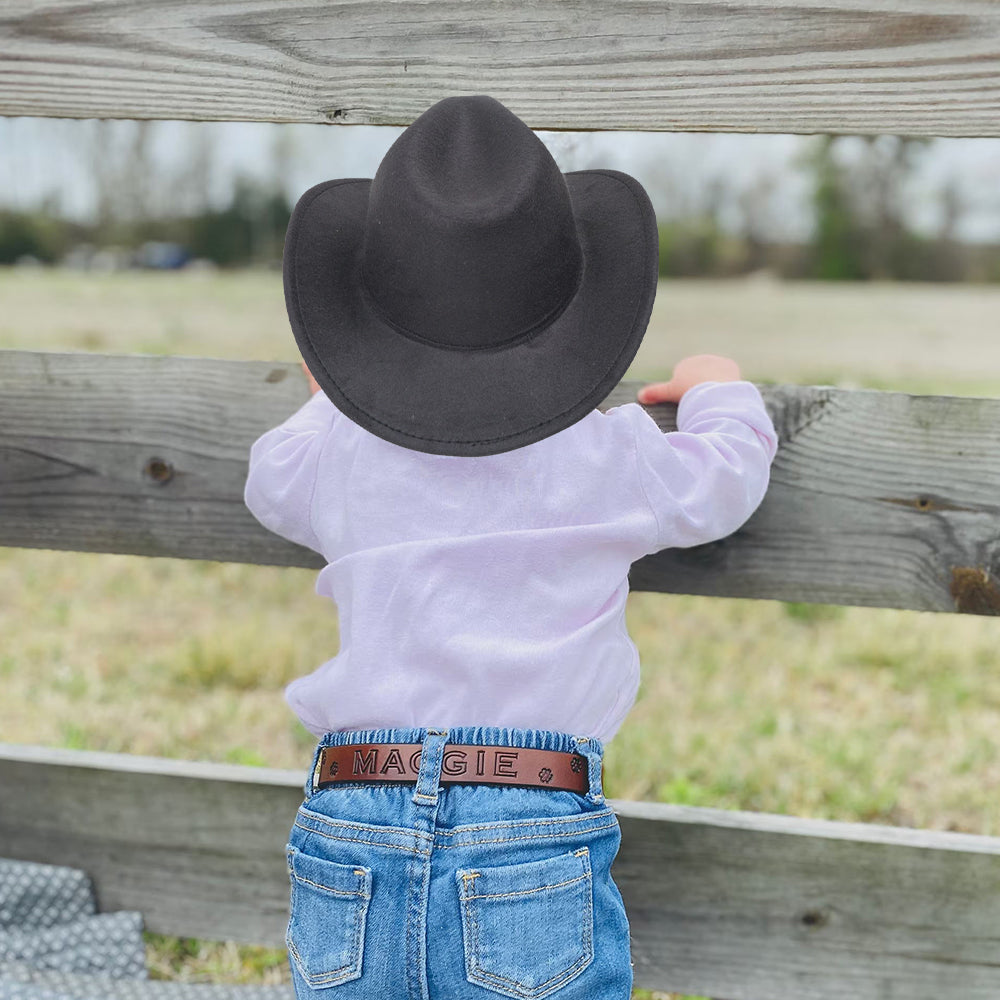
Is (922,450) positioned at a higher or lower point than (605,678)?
higher

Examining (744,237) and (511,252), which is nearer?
(511,252)

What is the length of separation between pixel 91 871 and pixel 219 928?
270 millimetres

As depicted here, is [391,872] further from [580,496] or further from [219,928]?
[219,928]

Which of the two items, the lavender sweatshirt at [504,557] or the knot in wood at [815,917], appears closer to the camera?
the lavender sweatshirt at [504,557]

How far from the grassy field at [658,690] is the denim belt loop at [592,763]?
96 centimetres

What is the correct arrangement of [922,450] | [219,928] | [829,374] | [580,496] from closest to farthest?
[580,496] < [922,450] < [219,928] < [829,374]

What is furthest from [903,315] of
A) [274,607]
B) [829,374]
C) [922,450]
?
[922,450]

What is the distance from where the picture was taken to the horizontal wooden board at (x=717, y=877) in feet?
6.24

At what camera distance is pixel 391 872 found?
4.55 ft

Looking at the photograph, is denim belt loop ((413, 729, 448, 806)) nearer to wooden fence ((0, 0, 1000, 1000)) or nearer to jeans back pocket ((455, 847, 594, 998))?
jeans back pocket ((455, 847, 594, 998))

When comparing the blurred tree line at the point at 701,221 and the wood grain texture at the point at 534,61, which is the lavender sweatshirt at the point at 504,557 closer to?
the wood grain texture at the point at 534,61

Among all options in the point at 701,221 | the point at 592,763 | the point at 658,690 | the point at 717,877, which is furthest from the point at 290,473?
the point at 701,221

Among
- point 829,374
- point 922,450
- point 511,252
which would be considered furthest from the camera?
point 829,374

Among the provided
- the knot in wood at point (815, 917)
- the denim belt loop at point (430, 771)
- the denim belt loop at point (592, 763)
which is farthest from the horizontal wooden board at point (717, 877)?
the denim belt loop at point (430, 771)
